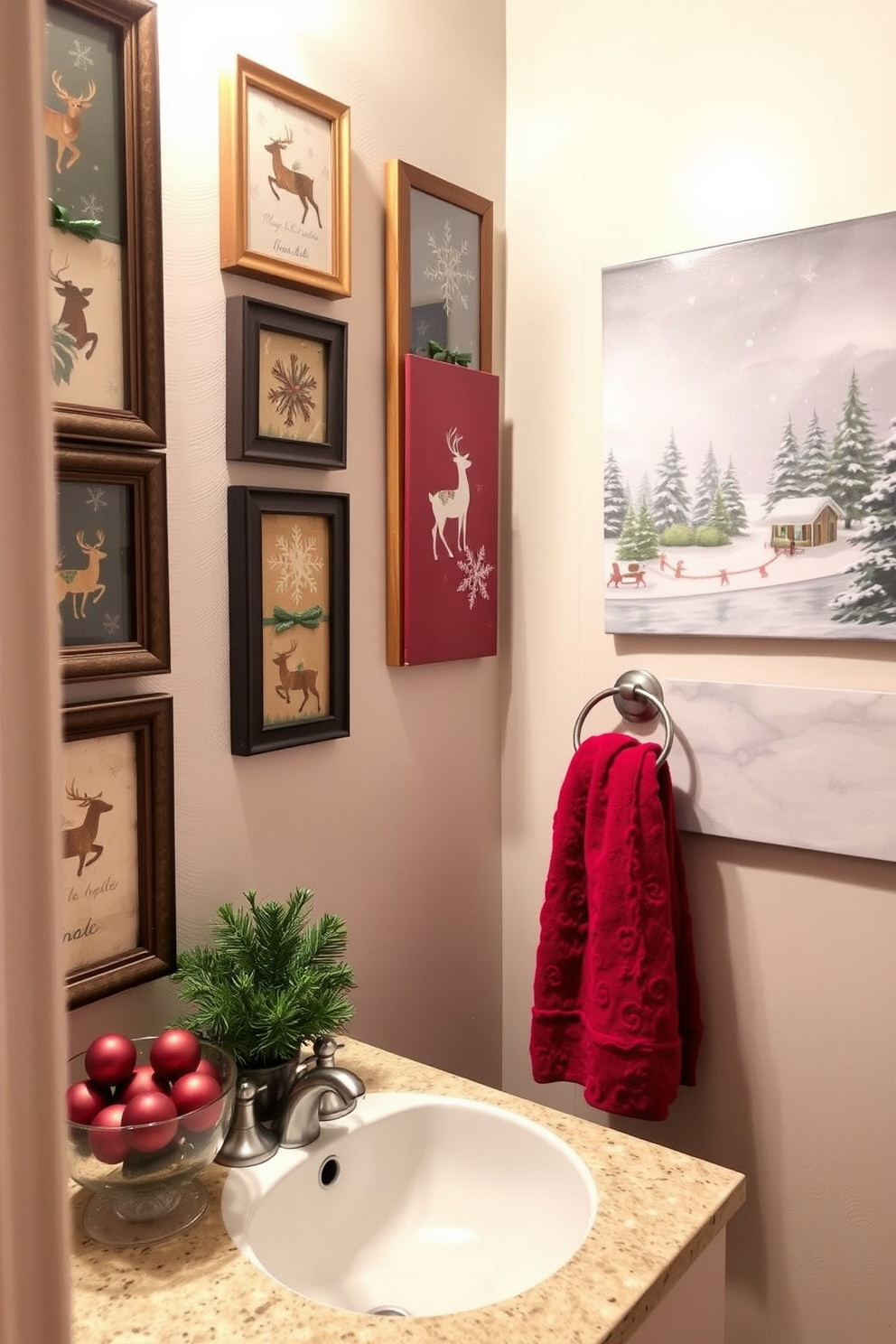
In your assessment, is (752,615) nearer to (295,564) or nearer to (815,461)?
(815,461)

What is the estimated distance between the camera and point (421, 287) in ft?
4.66

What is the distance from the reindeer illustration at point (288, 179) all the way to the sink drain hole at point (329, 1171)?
3.31ft

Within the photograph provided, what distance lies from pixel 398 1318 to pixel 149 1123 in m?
0.25

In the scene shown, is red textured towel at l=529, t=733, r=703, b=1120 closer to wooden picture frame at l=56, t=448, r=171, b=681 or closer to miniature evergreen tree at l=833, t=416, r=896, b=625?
miniature evergreen tree at l=833, t=416, r=896, b=625

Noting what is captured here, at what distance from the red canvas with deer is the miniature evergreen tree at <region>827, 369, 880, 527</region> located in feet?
1.57

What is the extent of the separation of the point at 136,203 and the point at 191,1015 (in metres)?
0.83

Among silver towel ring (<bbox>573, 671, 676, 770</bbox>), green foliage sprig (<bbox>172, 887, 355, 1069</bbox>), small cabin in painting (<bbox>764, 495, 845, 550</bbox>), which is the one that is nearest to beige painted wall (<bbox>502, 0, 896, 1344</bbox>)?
silver towel ring (<bbox>573, 671, 676, 770</bbox>)

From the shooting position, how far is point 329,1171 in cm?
107

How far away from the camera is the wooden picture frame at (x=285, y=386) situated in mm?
1143

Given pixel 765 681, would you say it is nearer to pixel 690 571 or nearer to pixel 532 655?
pixel 690 571

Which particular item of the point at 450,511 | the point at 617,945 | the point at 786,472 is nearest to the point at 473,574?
the point at 450,511

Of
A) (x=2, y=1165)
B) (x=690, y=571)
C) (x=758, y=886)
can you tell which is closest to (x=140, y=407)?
(x=690, y=571)

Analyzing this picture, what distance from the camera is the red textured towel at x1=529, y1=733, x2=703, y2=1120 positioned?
1.35 metres

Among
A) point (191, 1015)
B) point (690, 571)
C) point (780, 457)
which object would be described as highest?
point (780, 457)
